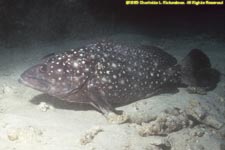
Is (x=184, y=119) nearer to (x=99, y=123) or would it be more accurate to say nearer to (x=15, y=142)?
(x=99, y=123)

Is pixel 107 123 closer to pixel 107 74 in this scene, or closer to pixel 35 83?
pixel 107 74

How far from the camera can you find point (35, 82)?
21.5 ft

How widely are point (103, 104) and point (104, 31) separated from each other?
6.91m

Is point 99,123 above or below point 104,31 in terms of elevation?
below

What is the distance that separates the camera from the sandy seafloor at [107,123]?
17.7 feet

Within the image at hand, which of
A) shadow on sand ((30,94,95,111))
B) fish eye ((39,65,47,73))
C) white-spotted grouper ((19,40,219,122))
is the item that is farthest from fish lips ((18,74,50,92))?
shadow on sand ((30,94,95,111))

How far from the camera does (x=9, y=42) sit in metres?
11.1

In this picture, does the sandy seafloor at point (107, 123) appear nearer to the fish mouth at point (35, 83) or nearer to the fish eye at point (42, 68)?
the fish mouth at point (35, 83)

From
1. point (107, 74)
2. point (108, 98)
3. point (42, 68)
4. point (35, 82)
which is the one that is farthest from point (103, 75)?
point (35, 82)

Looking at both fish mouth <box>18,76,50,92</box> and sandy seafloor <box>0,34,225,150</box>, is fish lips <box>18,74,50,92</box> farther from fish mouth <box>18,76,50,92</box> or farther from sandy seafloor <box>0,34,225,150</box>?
sandy seafloor <box>0,34,225,150</box>

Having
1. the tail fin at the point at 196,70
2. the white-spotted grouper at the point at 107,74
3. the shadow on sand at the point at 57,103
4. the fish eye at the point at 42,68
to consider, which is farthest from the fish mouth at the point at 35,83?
the tail fin at the point at 196,70

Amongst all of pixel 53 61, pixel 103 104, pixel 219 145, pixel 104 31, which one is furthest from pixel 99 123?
pixel 104 31

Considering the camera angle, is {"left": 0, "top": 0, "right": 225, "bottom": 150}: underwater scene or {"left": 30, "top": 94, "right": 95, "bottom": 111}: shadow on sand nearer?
{"left": 0, "top": 0, "right": 225, "bottom": 150}: underwater scene

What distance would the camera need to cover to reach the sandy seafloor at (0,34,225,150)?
5383mm
